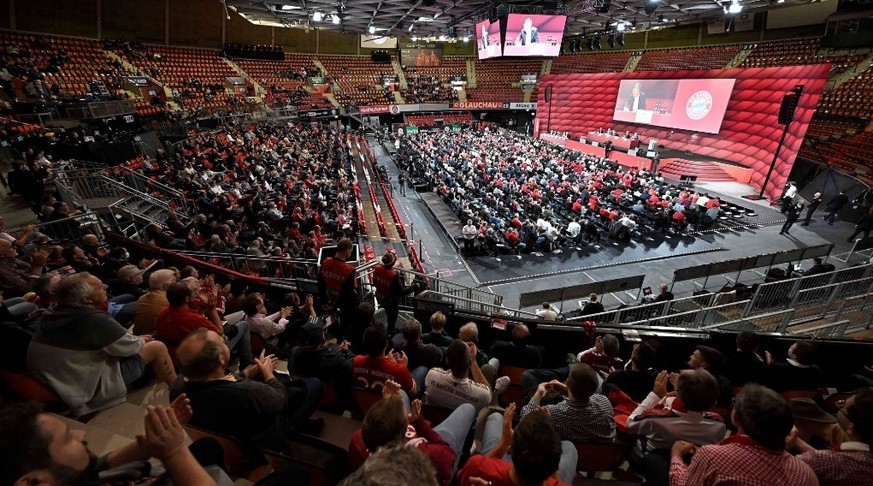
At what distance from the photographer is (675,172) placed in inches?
A: 842

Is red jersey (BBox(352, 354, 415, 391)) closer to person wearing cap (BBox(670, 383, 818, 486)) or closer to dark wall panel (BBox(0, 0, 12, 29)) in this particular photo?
person wearing cap (BBox(670, 383, 818, 486))

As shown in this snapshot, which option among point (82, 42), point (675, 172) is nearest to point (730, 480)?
point (675, 172)

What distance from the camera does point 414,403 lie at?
2.13 metres

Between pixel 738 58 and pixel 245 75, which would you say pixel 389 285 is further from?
pixel 245 75

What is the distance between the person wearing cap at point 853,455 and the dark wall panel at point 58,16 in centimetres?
3137

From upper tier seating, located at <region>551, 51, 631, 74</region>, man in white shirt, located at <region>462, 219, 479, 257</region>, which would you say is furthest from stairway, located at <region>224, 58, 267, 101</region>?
upper tier seating, located at <region>551, 51, 631, 74</region>

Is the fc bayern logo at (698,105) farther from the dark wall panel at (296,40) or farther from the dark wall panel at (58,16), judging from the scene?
the dark wall panel at (58,16)

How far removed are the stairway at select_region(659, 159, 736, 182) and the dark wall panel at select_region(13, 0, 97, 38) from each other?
34907 mm

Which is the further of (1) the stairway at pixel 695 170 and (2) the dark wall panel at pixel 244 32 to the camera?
(2) the dark wall panel at pixel 244 32

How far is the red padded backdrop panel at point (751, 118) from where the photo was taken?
16.5 m

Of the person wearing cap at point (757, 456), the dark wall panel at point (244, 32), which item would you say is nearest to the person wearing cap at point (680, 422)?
the person wearing cap at point (757, 456)

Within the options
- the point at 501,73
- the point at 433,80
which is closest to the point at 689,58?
the point at 501,73

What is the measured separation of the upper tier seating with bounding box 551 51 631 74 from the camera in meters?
33.0

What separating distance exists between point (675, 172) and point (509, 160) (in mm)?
9422
